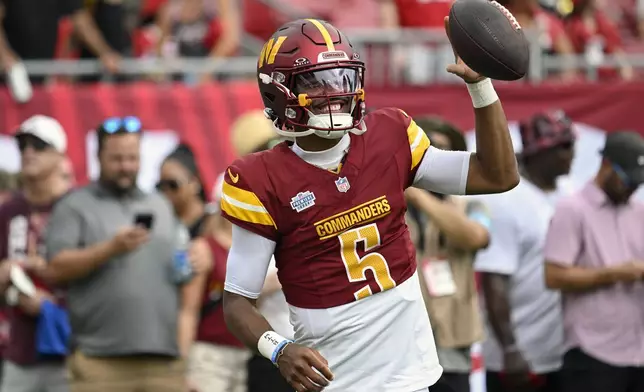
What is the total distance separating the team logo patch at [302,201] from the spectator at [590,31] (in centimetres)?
699

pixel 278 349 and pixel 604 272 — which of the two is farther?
pixel 604 272

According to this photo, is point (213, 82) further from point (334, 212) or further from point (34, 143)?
point (334, 212)

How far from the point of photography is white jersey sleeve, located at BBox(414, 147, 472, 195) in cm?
416

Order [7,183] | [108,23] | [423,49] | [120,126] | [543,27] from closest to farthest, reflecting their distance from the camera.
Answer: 1. [120,126]
2. [7,183]
3. [423,49]
4. [108,23]
5. [543,27]

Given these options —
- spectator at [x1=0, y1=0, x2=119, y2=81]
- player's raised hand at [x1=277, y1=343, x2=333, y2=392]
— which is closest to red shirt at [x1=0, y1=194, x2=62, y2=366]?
spectator at [x1=0, y1=0, x2=119, y2=81]

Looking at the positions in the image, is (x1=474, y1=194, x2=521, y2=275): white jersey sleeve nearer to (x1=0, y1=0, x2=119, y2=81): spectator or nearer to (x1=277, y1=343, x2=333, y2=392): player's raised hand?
(x1=277, y1=343, x2=333, y2=392): player's raised hand

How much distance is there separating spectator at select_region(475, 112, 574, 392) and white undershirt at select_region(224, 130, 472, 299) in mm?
2346

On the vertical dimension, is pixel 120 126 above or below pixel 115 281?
above

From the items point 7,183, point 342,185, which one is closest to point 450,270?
point 342,185

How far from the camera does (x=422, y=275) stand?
598 cm

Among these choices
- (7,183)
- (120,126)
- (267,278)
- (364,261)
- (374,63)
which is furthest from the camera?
(374,63)

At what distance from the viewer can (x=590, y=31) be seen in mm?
11273

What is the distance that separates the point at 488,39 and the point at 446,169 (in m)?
0.46

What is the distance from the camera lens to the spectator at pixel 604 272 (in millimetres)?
6305
